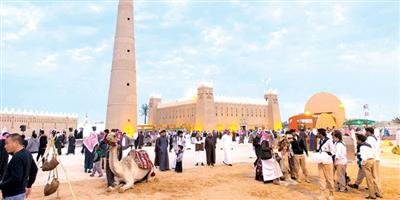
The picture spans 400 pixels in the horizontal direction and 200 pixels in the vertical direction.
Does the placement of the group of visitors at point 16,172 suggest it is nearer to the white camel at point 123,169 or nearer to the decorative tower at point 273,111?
the white camel at point 123,169

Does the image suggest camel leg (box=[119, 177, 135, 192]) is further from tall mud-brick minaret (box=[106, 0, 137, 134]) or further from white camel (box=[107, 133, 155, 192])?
tall mud-brick minaret (box=[106, 0, 137, 134])

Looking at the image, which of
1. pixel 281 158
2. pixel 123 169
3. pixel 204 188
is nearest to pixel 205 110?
pixel 281 158

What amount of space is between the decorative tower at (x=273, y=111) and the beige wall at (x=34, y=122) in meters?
35.1

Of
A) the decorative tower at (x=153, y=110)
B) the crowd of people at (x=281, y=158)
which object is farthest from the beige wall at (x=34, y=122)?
the crowd of people at (x=281, y=158)

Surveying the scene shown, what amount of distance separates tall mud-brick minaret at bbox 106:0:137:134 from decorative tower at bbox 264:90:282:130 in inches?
1525

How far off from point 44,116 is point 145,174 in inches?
1343

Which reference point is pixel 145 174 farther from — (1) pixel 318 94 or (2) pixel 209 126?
(2) pixel 209 126

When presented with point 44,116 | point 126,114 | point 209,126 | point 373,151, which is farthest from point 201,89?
point 373,151

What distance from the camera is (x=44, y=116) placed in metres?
35.9

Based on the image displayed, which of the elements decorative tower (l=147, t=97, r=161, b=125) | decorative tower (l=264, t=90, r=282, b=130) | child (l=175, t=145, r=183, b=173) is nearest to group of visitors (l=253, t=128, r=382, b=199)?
child (l=175, t=145, r=183, b=173)

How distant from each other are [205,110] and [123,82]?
83.2ft

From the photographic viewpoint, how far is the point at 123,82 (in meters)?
21.0

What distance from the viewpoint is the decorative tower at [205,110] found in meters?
45.2

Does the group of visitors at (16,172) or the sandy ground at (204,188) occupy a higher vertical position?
the group of visitors at (16,172)
